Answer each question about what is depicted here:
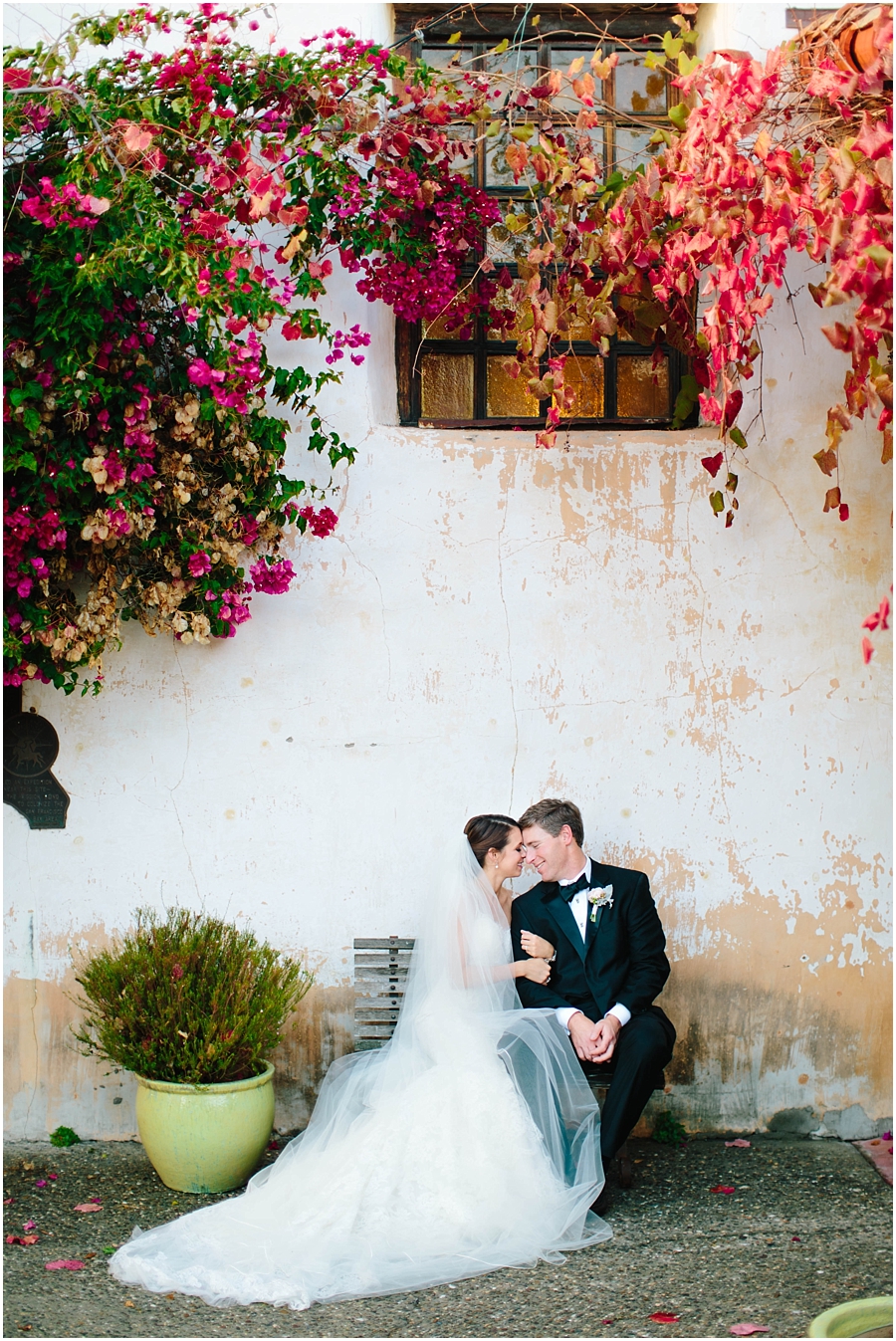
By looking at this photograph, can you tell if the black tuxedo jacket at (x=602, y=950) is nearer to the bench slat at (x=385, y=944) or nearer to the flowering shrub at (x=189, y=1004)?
the bench slat at (x=385, y=944)

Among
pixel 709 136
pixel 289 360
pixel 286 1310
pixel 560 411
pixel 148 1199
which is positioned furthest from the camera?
pixel 289 360

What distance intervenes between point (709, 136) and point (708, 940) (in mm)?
3091

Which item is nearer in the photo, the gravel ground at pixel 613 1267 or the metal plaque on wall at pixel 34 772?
the gravel ground at pixel 613 1267

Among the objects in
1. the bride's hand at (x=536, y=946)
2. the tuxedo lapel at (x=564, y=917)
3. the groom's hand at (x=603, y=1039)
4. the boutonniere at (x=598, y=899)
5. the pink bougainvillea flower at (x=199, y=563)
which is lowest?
the groom's hand at (x=603, y=1039)

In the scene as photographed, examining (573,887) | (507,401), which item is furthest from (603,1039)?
(507,401)

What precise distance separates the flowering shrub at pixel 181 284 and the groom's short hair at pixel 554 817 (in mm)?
1335

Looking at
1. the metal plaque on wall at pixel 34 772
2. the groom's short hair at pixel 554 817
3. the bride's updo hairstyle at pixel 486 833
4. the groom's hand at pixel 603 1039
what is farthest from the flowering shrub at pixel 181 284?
the groom's hand at pixel 603 1039

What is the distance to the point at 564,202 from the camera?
436cm

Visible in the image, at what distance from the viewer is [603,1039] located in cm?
420

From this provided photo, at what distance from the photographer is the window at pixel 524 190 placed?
A: 16.5ft

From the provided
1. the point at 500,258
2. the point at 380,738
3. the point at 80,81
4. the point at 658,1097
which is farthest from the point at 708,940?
the point at 80,81

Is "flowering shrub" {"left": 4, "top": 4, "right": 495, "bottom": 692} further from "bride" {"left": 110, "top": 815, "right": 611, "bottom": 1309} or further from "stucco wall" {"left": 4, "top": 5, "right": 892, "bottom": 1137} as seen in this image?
"bride" {"left": 110, "top": 815, "right": 611, "bottom": 1309}

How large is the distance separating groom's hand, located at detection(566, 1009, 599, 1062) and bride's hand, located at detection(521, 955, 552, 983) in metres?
0.18

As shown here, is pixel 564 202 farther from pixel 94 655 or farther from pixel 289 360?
pixel 94 655
